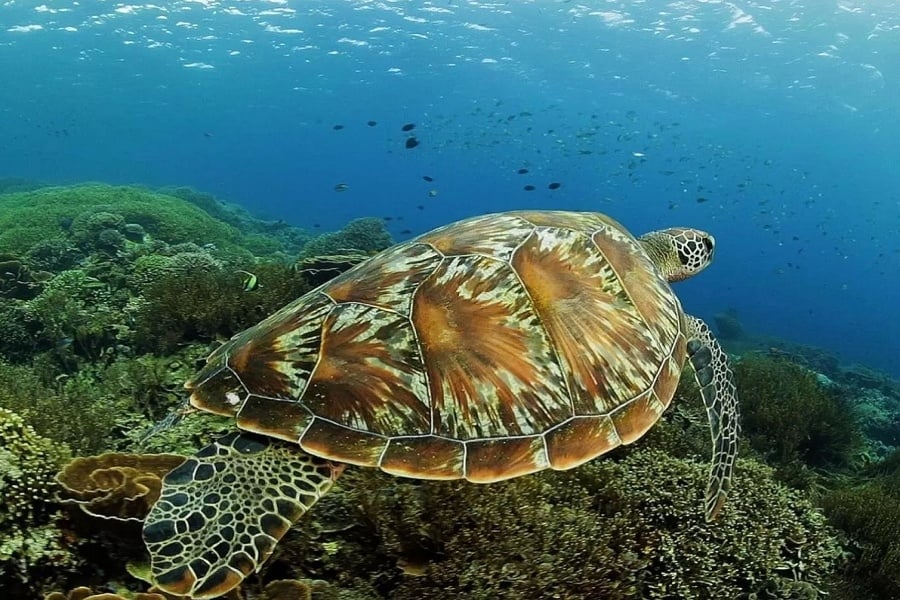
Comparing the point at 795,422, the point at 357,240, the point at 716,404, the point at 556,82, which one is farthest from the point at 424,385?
the point at 556,82

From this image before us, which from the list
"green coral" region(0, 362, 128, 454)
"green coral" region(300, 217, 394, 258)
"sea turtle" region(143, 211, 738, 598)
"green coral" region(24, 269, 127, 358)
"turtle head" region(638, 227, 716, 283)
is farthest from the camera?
"green coral" region(300, 217, 394, 258)

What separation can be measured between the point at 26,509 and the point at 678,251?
4.80 meters

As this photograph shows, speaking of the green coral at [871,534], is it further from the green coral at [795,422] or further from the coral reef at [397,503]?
the green coral at [795,422]

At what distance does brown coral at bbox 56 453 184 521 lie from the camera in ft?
7.72

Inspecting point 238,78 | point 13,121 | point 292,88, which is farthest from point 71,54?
point 13,121

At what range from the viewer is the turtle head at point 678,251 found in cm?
473

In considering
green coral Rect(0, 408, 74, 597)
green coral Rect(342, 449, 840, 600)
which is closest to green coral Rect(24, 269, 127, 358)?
green coral Rect(0, 408, 74, 597)

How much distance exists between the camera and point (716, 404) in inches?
145

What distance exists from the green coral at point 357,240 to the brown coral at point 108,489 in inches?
405

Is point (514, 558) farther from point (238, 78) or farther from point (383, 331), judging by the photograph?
point (238, 78)

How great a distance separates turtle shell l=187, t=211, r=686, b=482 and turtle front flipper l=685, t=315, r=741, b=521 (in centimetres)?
58

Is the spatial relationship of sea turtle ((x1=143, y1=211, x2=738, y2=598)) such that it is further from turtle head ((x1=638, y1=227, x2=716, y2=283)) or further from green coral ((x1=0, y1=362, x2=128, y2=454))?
turtle head ((x1=638, y1=227, x2=716, y2=283))

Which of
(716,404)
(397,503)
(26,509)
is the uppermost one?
(26,509)

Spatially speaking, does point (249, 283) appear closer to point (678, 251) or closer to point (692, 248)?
point (678, 251)
